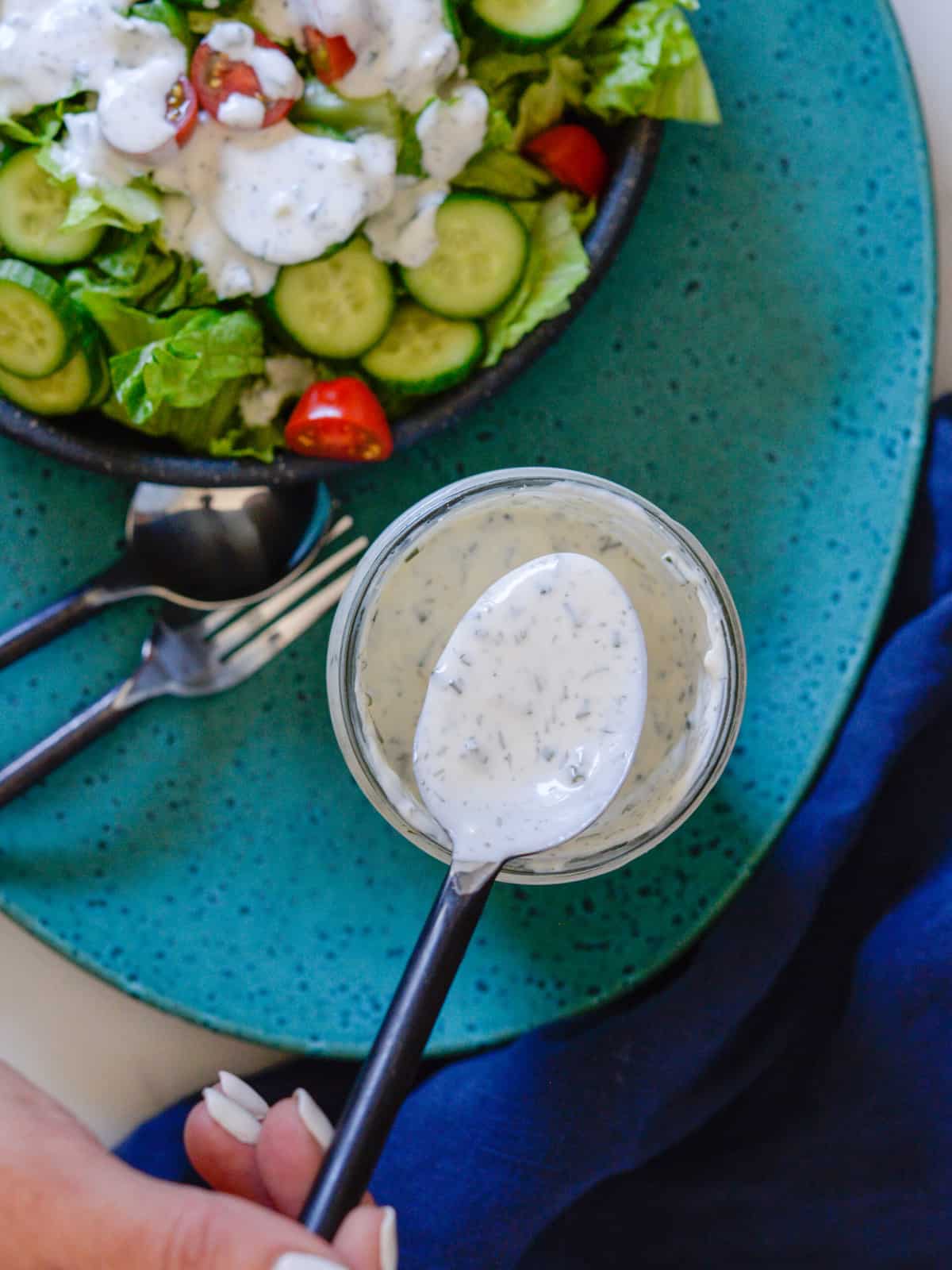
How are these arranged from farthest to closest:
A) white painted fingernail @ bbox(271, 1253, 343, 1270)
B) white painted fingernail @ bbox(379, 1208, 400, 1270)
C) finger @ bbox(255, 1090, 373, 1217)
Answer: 1. finger @ bbox(255, 1090, 373, 1217)
2. white painted fingernail @ bbox(379, 1208, 400, 1270)
3. white painted fingernail @ bbox(271, 1253, 343, 1270)

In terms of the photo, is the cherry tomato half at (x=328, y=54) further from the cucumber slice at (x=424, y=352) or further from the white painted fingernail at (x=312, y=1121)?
the white painted fingernail at (x=312, y=1121)

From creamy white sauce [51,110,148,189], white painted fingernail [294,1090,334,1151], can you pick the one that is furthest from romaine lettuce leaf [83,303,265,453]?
white painted fingernail [294,1090,334,1151]

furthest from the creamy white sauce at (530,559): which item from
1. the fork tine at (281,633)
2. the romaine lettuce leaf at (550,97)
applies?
the romaine lettuce leaf at (550,97)

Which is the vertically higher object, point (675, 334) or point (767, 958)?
point (675, 334)

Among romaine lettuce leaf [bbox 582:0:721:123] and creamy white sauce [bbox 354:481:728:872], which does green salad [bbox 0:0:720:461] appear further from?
creamy white sauce [bbox 354:481:728:872]

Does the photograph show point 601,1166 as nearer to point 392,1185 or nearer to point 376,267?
point 392,1185

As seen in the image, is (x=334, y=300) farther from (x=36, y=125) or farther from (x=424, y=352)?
(x=36, y=125)

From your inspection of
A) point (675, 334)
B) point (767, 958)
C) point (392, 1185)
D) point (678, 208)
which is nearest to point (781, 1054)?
point (767, 958)
